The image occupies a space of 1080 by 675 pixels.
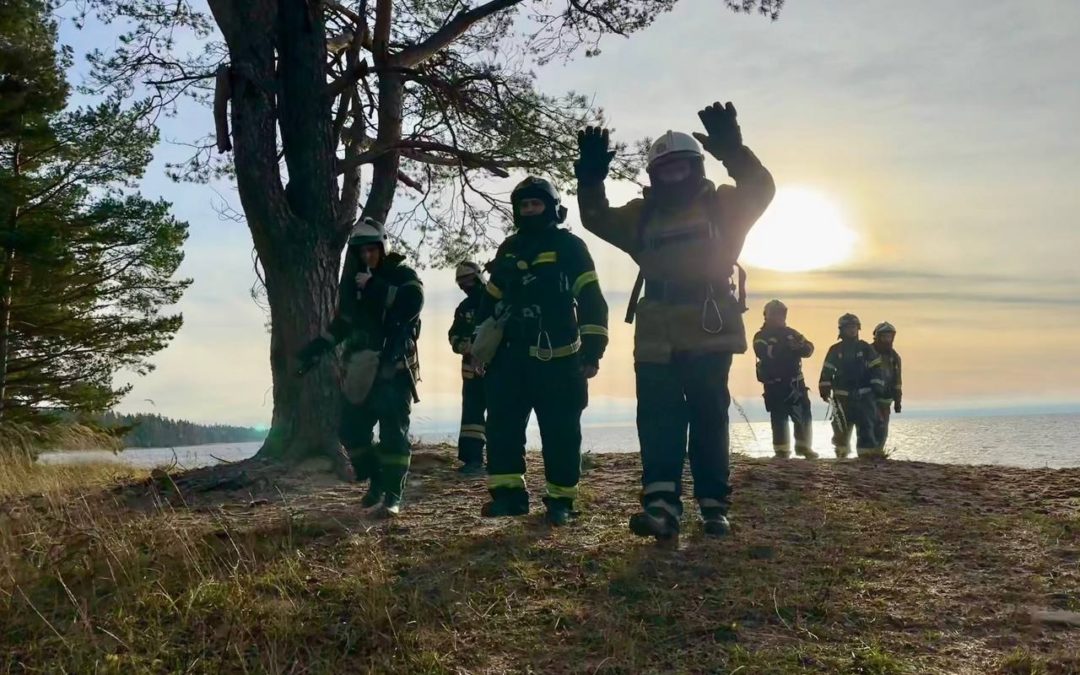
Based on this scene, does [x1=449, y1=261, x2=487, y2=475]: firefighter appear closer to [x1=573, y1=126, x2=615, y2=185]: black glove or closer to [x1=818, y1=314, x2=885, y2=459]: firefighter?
[x1=573, y1=126, x2=615, y2=185]: black glove

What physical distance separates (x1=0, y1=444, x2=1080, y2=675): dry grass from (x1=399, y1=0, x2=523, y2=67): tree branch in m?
5.43

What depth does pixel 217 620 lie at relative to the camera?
374 cm

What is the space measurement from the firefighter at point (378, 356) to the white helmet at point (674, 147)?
1.95 metres

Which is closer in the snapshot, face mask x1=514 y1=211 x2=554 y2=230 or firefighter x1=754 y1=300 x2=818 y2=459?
face mask x1=514 y1=211 x2=554 y2=230

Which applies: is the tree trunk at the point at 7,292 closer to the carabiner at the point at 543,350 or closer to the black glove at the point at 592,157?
the carabiner at the point at 543,350

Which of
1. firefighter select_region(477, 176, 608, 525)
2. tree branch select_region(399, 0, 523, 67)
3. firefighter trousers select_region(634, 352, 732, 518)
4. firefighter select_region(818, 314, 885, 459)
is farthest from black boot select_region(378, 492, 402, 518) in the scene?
firefighter select_region(818, 314, 885, 459)

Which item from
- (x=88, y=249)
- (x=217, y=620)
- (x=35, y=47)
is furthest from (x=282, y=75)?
(x=88, y=249)

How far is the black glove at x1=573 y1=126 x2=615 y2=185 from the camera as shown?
207 inches

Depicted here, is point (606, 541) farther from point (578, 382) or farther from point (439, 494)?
point (439, 494)

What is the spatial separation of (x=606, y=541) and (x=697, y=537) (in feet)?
1.91

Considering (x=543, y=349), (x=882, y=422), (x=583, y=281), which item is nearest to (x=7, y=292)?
(x=543, y=349)

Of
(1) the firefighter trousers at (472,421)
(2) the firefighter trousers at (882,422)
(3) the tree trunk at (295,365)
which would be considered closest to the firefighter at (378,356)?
(3) the tree trunk at (295,365)

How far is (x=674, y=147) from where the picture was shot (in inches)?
197

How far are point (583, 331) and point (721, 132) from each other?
1.53 meters
